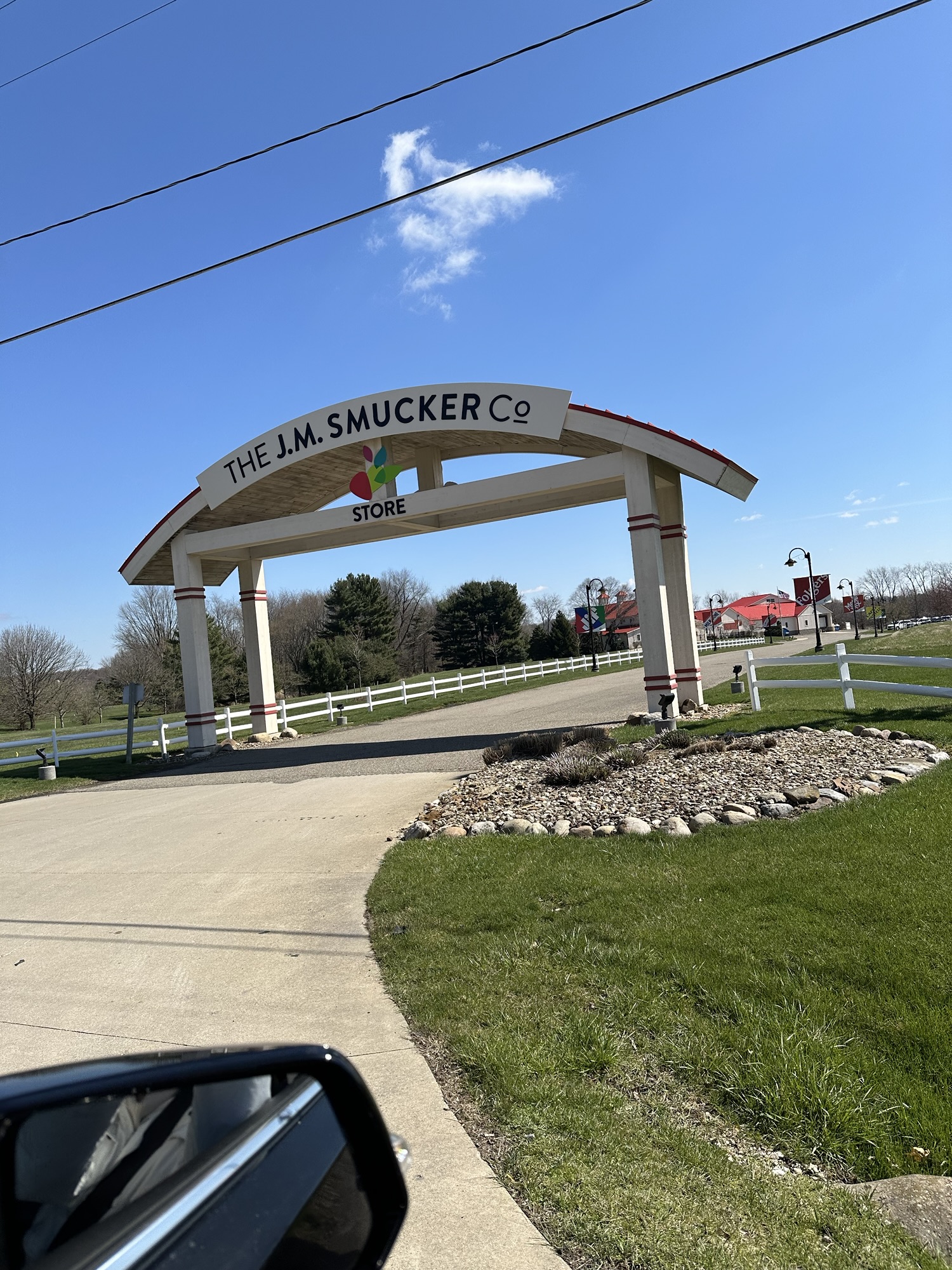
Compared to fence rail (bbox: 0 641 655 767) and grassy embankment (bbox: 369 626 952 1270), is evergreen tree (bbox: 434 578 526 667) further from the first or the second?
grassy embankment (bbox: 369 626 952 1270)

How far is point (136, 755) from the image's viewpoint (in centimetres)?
2269

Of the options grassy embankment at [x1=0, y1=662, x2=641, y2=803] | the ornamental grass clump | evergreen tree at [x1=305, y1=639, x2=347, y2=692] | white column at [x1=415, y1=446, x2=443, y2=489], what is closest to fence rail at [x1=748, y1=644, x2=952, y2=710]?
the ornamental grass clump

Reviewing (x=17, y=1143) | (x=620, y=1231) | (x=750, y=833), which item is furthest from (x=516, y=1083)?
(x=750, y=833)

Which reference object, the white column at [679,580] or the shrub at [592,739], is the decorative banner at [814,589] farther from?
the shrub at [592,739]

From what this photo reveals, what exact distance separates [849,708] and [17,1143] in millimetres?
14127

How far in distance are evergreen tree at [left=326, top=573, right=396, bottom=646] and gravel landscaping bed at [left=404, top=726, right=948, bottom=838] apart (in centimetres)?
5563

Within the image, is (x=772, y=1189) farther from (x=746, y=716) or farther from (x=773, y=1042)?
(x=746, y=716)

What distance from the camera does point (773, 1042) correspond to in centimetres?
409

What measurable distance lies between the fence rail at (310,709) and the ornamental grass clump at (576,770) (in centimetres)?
1132

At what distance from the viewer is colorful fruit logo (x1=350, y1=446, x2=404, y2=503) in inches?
735

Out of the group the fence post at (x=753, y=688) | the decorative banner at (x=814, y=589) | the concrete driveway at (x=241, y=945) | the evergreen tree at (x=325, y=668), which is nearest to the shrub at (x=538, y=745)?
the concrete driveway at (x=241, y=945)

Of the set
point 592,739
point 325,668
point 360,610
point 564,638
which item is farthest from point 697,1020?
point 564,638

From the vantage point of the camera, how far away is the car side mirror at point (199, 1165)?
46.5 inches

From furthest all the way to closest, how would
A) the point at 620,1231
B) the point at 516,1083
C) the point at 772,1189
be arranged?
the point at 516,1083, the point at 772,1189, the point at 620,1231
